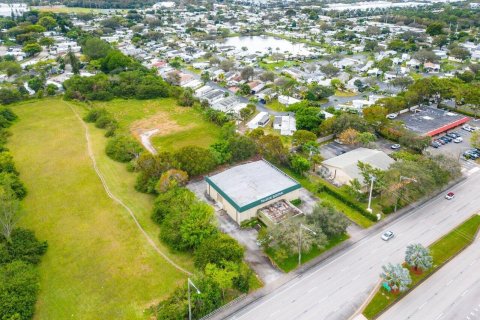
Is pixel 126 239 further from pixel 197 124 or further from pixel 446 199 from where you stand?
pixel 446 199

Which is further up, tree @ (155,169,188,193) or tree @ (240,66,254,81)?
tree @ (240,66,254,81)

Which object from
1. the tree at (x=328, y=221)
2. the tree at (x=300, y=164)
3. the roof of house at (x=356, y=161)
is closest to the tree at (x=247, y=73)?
the roof of house at (x=356, y=161)

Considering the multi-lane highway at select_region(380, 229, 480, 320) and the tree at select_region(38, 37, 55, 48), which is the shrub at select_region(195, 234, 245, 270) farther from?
the tree at select_region(38, 37, 55, 48)

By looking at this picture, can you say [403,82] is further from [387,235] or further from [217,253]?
[217,253]

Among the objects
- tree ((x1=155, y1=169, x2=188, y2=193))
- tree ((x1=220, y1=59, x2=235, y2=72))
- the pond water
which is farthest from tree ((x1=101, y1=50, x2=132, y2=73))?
tree ((x1=155, y1=169, x2=188, y2=193))

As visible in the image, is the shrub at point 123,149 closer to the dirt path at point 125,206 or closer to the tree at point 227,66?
the dirt path at point 125,206

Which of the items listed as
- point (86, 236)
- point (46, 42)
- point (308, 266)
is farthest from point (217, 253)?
point (46, 42)

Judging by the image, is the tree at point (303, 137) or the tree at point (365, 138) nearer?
the tree at point (365, 138)
